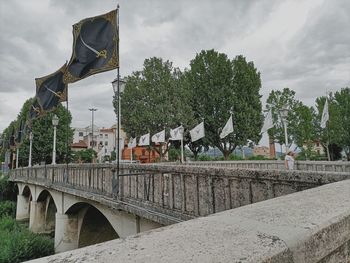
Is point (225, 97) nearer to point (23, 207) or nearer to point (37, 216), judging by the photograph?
point (37, 216)

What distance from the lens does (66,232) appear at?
13.6 m

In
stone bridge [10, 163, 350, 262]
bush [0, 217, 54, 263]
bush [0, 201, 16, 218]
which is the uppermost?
stone bridge [10, 163, 350, 262]

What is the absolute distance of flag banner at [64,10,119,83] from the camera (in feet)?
25.4

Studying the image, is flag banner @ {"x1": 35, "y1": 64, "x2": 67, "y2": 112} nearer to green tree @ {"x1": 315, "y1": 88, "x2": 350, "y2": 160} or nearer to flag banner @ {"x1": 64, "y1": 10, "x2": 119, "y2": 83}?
flag banner @ {"x1": 64, "y1": 10, "x2": 119, "y2": 83}

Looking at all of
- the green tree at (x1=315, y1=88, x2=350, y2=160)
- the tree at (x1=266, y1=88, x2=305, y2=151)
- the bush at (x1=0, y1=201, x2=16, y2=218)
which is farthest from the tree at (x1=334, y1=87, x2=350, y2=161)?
the bush at (x1=0, y1=201, x2=16, y2=218)

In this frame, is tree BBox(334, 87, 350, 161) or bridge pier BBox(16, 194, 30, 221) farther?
tree BBox(334, 87, 350, 161)

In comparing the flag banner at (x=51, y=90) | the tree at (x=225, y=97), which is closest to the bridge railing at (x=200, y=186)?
the flag banner at (x=51, y=90)

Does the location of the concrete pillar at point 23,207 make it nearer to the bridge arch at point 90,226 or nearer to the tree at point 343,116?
the bridge arch at point 90,226

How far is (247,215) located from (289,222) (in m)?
0.29

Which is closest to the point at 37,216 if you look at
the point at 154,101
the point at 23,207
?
the point at 23,207

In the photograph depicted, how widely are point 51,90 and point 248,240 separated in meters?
14.7

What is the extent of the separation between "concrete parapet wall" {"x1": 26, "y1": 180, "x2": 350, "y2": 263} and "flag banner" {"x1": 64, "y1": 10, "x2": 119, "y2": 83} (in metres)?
6.75

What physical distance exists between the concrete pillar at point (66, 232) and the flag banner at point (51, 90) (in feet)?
19.5

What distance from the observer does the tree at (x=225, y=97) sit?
94.2 feet
